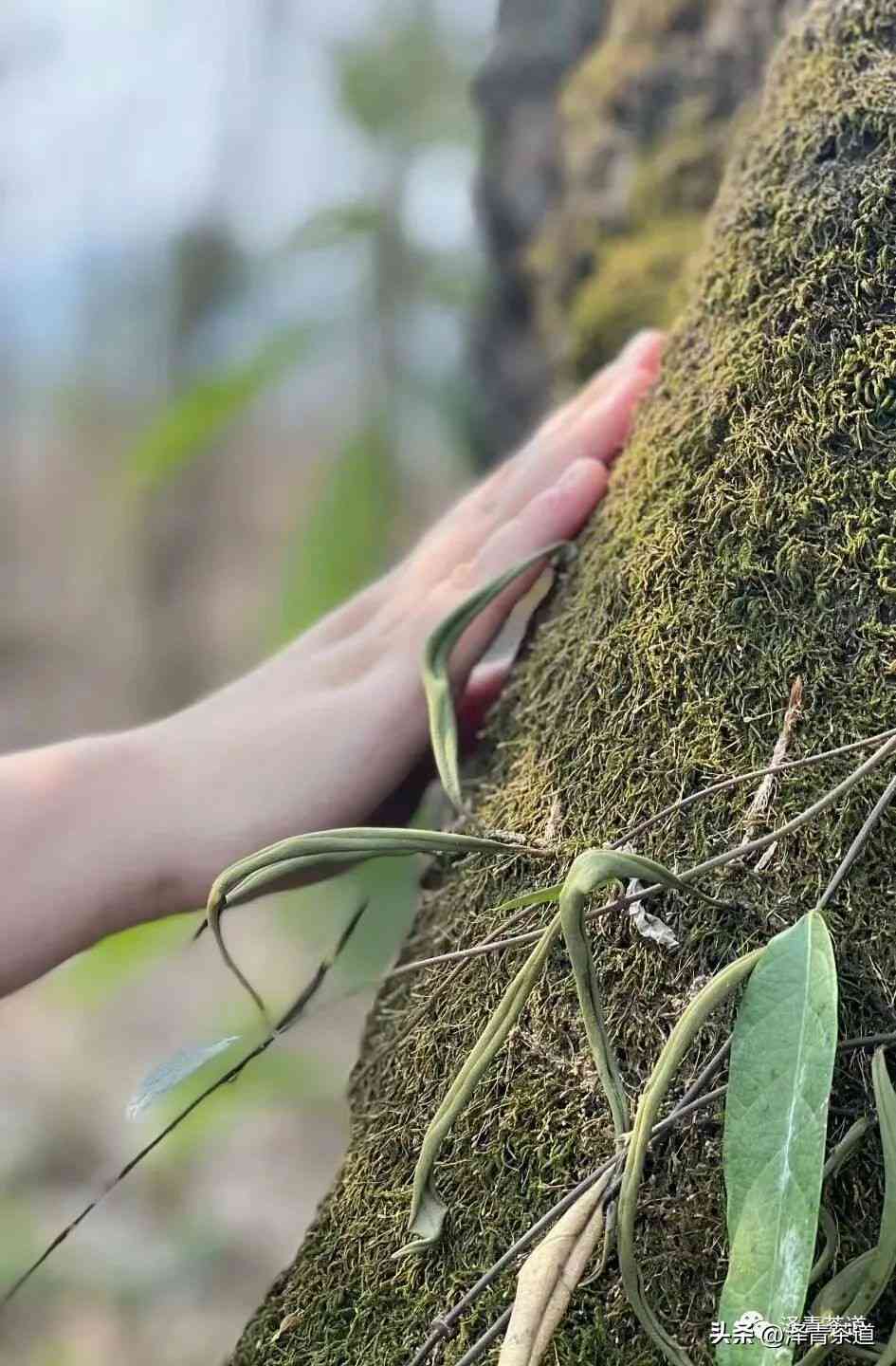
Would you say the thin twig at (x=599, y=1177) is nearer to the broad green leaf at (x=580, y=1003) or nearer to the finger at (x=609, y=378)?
the broad green leaf at (x=580, y=1003)

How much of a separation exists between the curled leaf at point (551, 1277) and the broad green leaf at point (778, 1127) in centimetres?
7

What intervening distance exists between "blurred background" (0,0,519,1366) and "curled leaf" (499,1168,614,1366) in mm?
172

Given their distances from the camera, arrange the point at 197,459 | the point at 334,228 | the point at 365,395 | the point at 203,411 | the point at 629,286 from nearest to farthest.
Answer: the point at 629,286
the point at 203,411
the point at 334,228
the point at 365,395
the point at 197,459

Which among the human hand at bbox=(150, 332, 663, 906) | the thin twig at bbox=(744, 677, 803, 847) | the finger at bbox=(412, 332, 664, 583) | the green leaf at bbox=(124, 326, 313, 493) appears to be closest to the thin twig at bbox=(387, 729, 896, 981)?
the thin twig at bbox=(744, 677, 803, 847)

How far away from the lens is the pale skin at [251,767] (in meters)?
0.75

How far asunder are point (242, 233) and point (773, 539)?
343 centimetres

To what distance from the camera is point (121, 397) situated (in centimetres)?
490

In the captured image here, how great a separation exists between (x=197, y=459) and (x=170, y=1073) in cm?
395

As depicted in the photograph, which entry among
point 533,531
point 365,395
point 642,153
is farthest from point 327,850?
point 365,395

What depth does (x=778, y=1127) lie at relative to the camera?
0.36 metres

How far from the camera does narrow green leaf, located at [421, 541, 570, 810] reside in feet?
2.01

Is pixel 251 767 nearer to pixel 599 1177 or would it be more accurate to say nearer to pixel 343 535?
pixel 599 1177

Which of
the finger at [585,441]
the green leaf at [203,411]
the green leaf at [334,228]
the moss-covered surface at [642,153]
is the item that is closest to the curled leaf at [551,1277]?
the finger at [585,441]

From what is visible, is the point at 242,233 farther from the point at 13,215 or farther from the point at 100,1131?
the point at 100,1131
